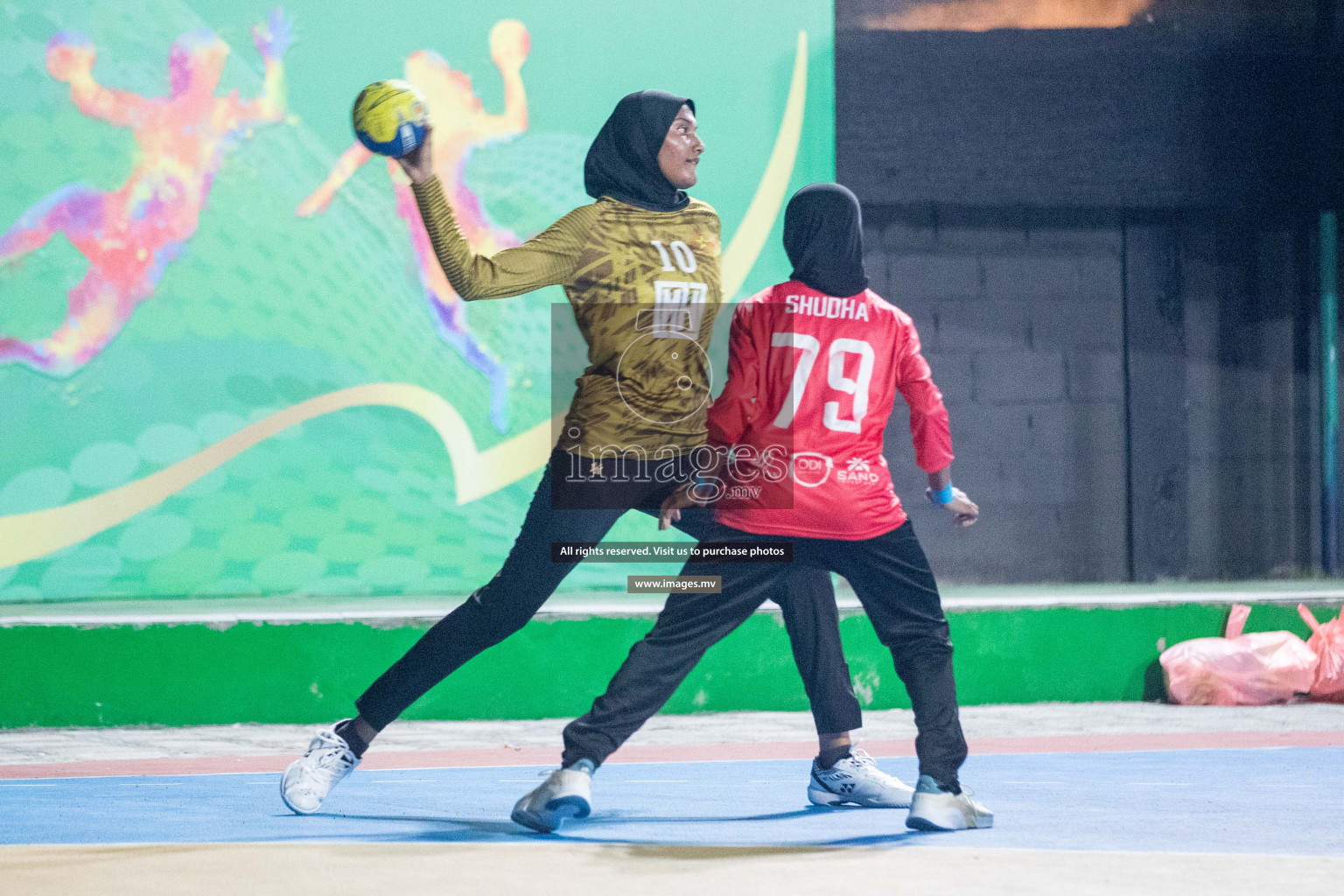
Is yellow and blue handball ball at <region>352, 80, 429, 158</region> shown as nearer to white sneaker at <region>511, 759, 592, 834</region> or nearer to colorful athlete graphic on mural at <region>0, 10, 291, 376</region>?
white sneaker at <region>511, 759, 592, 834</region>

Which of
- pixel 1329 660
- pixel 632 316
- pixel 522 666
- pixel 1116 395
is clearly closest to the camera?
pixel 632 316

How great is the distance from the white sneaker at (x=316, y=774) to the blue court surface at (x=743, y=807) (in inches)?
2.3

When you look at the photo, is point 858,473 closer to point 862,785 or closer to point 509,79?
point 862,785

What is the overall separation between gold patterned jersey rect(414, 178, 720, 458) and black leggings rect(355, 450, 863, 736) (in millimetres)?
106

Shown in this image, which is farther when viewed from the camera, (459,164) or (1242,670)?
(459,164)

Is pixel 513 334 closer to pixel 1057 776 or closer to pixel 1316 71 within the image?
pixel 1057 776

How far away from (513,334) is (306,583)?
6.01ft

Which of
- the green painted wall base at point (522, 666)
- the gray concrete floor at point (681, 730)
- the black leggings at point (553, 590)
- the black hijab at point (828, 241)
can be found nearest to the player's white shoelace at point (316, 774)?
the black leggings at point (553, 590)

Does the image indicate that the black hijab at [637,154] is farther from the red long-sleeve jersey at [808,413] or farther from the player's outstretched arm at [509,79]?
the player's outstretched arm at [509,79]

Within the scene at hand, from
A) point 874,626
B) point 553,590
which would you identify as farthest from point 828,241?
point 553,590

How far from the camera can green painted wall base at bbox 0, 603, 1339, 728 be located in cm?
710

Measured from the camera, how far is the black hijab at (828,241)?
14.6 ft

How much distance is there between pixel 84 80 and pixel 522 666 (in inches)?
163

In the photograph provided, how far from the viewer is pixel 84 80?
28.3 feet
